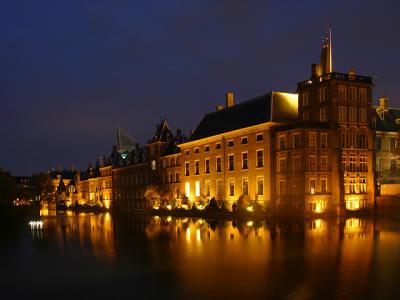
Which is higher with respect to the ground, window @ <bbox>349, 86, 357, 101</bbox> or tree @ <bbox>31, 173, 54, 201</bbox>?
window @ <bbox>349, 86, 357, 101</bbox>

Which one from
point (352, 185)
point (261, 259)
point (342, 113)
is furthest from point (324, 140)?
→ point (261, 259)

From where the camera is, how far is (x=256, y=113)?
64.3 meters

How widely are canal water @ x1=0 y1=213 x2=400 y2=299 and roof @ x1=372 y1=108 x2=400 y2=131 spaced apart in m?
37.4

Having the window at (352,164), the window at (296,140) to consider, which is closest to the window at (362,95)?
the window at (352,164)

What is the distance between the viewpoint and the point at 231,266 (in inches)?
792

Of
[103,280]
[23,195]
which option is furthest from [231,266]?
A: [23,195]

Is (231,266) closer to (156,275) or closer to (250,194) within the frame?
(156,275)

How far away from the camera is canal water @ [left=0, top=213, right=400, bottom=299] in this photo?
50.8 feet

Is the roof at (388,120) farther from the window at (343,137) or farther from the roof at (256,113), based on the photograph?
the roof at (256,113)

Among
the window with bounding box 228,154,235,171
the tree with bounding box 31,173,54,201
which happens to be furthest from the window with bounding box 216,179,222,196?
the tree with bounding box 31,173,54,201

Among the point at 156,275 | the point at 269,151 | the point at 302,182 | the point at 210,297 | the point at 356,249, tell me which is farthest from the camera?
the point at 269,151

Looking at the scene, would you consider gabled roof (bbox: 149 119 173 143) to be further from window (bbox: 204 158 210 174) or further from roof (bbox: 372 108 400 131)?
roof (bbox: 372 108 400 131)

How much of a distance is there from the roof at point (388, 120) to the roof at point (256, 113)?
12.4 m

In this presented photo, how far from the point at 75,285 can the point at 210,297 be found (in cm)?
557
